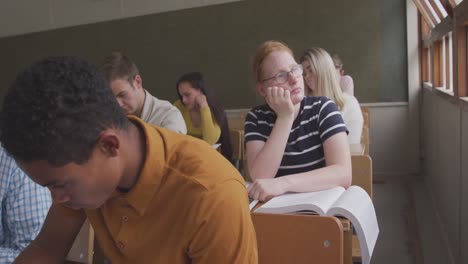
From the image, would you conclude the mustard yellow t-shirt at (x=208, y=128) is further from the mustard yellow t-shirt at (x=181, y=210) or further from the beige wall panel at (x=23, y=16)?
the beige wall panel at (x=23, y=16)

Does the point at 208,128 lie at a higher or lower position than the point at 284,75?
lower

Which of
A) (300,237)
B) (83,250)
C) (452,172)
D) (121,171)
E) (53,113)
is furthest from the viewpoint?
(452,172)

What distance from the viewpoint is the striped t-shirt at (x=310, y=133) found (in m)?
1.64

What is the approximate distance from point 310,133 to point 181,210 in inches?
39.8

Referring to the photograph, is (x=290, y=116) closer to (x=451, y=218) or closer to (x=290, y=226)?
(x=290, y=226)

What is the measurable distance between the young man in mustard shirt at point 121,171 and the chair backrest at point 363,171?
45.8 inches

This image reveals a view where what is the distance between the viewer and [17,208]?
1.31 meters

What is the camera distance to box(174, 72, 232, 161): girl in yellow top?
11.4ft

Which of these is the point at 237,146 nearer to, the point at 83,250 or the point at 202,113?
the point at 202,113

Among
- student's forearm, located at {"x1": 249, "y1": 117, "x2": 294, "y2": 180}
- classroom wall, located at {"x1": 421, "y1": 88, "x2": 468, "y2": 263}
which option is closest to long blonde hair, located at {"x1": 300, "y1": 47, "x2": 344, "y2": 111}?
classroom wall, located at {"x1": 421, "y1": 88, "x2": 468, "y2": 263}

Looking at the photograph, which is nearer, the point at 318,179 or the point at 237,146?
the point at 318,179

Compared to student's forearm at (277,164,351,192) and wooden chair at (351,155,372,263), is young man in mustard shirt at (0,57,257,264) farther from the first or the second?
wooden chair at (351,155,372,263)

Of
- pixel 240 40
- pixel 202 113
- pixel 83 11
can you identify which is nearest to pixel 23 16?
pixel 83 11

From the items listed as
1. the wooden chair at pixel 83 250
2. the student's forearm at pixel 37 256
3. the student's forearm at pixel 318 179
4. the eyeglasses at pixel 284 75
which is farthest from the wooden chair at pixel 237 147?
the student's forearm at pixel 37 256
